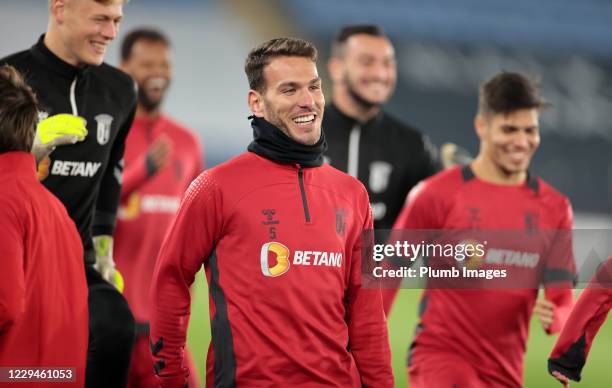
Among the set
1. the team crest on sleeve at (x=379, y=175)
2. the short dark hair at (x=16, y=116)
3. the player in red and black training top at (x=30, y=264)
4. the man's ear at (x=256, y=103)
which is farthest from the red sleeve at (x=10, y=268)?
the team crest on sleeve at (x=379, y=175)

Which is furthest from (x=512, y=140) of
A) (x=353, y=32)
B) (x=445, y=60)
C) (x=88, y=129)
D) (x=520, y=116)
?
(x=445, y=60)

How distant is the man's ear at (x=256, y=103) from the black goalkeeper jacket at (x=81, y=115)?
1081 millimetres

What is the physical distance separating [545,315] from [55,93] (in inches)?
102

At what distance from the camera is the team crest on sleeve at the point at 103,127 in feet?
16.4

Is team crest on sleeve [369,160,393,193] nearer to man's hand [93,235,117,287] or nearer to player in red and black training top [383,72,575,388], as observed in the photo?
player in red and black training top [383,72,575,388]

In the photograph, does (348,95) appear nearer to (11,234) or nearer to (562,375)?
(562,375)

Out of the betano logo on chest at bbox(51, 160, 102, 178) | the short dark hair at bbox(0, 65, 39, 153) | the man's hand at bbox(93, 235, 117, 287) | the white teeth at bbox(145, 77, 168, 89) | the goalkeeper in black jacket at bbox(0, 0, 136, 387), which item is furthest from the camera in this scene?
the white teeth at bbox(145, 77, 168, 89)

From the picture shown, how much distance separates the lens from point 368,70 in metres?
6.95

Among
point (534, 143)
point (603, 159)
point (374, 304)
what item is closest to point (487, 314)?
point (534, 143)

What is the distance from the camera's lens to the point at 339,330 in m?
4.05

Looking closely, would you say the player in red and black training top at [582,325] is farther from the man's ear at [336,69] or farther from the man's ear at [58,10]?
the man's ear at [336,69]

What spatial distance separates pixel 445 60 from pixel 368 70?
8.94 metres

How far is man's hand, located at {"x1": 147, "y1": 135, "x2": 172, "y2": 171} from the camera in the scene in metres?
7.79

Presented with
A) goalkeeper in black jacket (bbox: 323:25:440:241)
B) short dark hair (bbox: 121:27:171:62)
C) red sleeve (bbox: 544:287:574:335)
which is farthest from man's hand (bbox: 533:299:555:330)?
short dark hair (bbox: 121:27:171:62)
